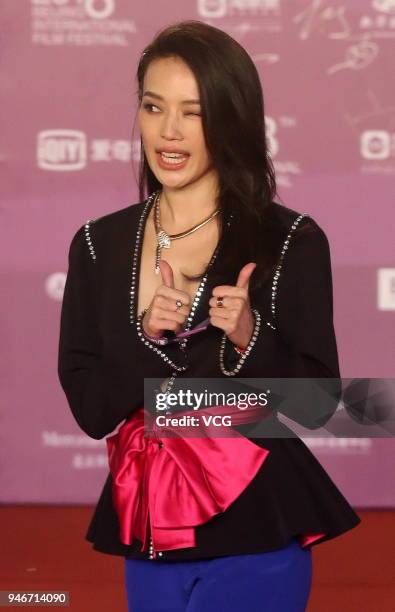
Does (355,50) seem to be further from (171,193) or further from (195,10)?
(171,193)

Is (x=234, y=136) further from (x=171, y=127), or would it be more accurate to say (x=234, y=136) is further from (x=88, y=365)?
(x=88, y=365)

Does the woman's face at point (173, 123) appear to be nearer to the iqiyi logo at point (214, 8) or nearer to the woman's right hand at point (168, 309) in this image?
the woman's right hand at point (168, 309)

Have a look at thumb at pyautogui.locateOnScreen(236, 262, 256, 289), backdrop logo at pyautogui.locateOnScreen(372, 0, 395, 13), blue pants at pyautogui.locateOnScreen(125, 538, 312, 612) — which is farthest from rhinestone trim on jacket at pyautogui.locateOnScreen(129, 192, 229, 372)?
backdrop logo at pyautogui.locateOnScreen(372, 0, 395, 13)

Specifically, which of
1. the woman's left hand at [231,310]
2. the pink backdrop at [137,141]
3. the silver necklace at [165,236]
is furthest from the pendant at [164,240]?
the pink backdrop at [137,141]

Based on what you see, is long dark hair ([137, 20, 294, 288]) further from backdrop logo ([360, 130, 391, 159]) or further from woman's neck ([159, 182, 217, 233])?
backdrop logo ([360, 130, 391, 159])

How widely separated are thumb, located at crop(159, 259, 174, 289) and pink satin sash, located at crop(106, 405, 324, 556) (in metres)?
0.18

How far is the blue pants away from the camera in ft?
5.27

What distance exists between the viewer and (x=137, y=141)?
4008 millimetres

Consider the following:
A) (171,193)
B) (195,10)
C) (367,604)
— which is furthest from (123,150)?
(171,193)

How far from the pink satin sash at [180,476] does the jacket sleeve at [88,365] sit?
0.04m

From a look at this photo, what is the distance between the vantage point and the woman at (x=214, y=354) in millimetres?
1622

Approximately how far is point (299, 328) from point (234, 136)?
0.93ft

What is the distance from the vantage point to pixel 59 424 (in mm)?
4156

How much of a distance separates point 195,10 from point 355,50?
537mm
